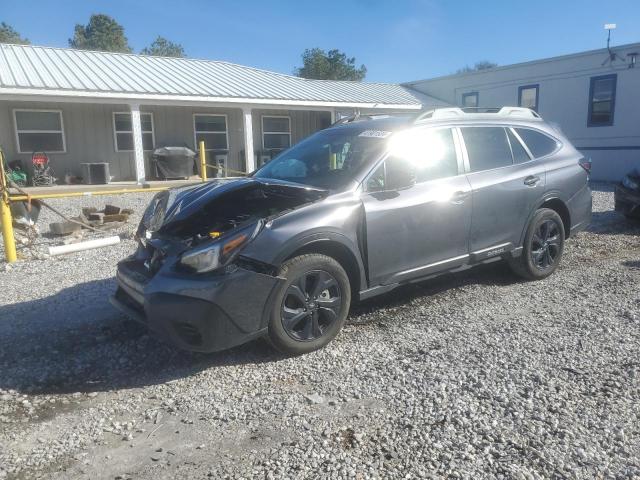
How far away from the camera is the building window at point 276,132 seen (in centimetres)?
1998

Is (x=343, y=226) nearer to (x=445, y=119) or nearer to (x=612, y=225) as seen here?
(x=445, y=119)

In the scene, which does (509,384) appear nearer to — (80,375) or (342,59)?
(80,375)

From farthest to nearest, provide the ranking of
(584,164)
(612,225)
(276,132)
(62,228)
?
(276,132), (612,225), (62,228), (584,164)

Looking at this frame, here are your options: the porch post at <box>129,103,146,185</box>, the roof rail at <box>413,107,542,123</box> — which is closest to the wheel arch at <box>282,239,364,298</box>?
the roof rail at <box>413,107,542,123</box>

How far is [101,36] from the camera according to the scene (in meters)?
76.0

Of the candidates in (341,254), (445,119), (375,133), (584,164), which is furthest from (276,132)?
(341,254)

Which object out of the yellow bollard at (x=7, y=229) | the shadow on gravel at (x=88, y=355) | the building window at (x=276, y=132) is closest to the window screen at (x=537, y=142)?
the shadow on gravel at (x=88, y=355)

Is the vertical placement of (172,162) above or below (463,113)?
below

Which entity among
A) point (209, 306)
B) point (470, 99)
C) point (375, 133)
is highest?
point (470, 99)

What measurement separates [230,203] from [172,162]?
44.2 feet

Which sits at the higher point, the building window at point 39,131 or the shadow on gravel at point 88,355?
the building window at point 39,131

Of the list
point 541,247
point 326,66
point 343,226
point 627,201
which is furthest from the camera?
point 326,66

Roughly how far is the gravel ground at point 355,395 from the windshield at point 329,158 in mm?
1298

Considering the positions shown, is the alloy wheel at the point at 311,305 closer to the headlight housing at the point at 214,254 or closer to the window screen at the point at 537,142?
the headlight housing at the point at 214,254
